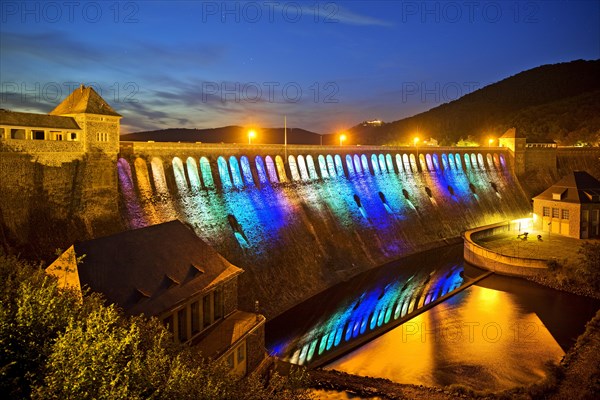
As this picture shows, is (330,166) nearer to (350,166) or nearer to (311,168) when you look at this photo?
(311,168)

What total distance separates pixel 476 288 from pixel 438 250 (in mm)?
12103

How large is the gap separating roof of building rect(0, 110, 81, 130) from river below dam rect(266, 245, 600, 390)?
53.5 ft

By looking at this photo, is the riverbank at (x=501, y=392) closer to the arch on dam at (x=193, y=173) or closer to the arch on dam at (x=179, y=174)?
the arch on dam at (x=179, y=174)

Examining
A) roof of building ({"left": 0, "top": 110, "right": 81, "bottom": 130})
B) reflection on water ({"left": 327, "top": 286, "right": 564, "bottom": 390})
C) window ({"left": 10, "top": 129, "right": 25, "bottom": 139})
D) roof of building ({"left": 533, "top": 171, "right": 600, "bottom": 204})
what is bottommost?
reflection on water ({"left": 327, "top": 286, "right": 564, "bottom": 390})

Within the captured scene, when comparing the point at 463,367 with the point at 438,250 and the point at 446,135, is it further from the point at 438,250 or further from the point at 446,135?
the point at 446,135

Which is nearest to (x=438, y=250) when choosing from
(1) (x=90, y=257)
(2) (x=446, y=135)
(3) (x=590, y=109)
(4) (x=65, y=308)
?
(1) (x=90, y=257)

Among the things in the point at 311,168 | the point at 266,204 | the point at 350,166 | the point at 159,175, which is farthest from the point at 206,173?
the point at 350,166

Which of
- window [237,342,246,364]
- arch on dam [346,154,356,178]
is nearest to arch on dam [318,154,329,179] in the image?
arch on dam [346,154,356,178]

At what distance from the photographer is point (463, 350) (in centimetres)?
2358

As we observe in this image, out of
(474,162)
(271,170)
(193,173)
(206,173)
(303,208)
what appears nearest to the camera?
(193,173)

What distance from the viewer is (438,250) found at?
46.5 m

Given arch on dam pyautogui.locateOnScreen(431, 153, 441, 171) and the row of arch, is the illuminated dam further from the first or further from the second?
arch on dam pyautogui.locateOnScreen(431, 153, 441, 171)

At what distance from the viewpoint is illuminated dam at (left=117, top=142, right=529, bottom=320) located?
29.1m

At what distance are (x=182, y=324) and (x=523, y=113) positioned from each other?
381 ft
